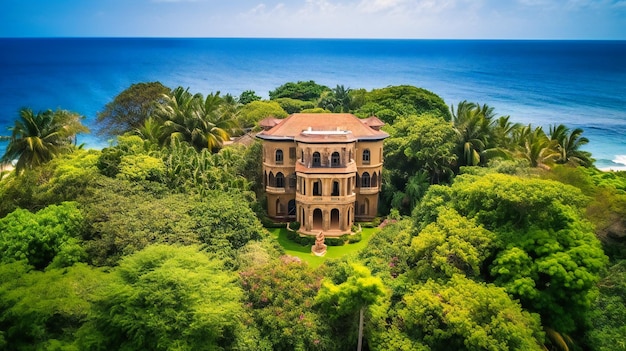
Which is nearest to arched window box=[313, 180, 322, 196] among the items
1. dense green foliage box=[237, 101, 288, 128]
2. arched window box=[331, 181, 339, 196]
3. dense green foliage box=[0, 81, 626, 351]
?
arched window box=[331, 181, 339, 196]

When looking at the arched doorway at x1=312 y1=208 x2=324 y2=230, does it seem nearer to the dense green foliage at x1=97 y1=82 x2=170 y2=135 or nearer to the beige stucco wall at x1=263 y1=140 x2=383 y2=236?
the beige stucco wall at x1=263 y1=140 x2=383 y2=236

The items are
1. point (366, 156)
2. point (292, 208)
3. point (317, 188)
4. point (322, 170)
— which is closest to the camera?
point (322, 170)

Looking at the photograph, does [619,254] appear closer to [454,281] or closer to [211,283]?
[454,281]

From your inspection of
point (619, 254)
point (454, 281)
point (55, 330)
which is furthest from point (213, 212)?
point (619, 254)

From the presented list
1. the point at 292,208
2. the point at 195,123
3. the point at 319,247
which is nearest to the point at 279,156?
the point at 292,208

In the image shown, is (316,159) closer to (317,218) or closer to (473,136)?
(317,218)

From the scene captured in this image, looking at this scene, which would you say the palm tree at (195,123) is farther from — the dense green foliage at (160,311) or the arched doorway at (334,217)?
the dense green foliage at (160,311)

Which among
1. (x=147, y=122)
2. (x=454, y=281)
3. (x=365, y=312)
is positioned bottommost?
(x=365, y=312)
